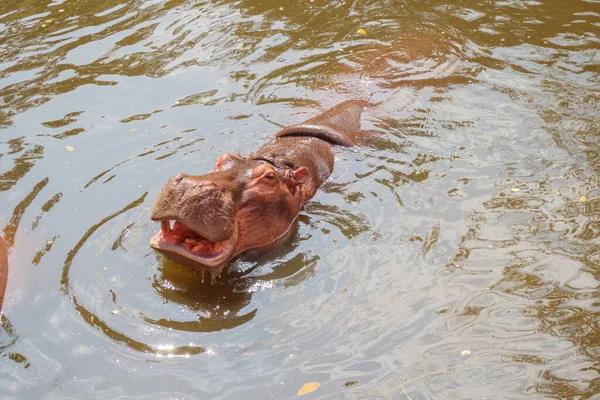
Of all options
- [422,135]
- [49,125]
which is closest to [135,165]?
[49,125]

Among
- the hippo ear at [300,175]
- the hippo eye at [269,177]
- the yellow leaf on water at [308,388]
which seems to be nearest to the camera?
the yellow leaf on water at [308,388]

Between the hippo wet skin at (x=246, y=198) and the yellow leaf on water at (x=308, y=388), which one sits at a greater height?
the hippo wet skin at (x=246, y=198)

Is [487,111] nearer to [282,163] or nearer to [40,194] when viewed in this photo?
[282,163]

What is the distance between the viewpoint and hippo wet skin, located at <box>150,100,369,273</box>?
5.55m

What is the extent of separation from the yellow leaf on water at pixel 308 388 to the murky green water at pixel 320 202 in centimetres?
5

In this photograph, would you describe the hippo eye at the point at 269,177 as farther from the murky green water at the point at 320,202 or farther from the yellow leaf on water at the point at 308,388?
the yellow leaf on water at the point at 308,388

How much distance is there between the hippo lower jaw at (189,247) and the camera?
18.5ft

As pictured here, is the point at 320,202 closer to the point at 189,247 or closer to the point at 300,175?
the point at 300,175

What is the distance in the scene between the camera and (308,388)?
5.00 m

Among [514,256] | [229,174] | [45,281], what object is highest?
[229,174]

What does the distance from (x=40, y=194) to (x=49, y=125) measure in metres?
1.58

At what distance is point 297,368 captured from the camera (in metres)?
5.20

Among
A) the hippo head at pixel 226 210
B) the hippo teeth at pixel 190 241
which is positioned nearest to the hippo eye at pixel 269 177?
the hippo head at pixel 226 210

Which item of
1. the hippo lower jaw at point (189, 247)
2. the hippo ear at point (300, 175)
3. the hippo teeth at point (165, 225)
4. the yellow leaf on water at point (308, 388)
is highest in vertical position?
the hippo teeth at point (165, 225)
